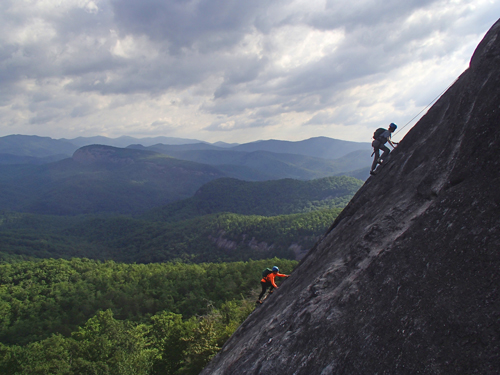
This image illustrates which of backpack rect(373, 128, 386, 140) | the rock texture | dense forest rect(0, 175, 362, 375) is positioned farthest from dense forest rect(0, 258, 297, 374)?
backpack rect(373, 128, 386, 140)

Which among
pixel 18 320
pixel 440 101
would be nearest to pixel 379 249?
pixel 440 101

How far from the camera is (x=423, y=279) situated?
6.96 m

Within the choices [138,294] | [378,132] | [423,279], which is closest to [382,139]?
[378,132]

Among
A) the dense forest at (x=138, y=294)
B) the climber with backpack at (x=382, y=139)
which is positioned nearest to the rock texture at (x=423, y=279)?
the climber with backpack at (x=382, y=139)

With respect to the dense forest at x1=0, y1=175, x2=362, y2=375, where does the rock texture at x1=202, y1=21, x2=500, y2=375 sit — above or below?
above

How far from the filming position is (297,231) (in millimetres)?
144000

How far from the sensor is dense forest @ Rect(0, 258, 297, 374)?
28516mm

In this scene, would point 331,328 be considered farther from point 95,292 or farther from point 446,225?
point 95,292

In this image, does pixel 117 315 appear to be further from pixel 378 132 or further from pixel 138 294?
pixel 378 132

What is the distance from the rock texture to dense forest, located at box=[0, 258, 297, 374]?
1681 centimetres

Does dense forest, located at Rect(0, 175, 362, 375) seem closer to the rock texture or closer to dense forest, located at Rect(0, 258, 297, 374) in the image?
dense forest, located at Rect(0, 258, 297, 374)

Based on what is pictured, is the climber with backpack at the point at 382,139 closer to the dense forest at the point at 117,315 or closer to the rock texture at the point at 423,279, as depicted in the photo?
the rock texture at the point at 423,279

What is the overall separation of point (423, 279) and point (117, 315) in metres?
74.9

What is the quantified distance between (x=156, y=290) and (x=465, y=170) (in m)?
79.3
